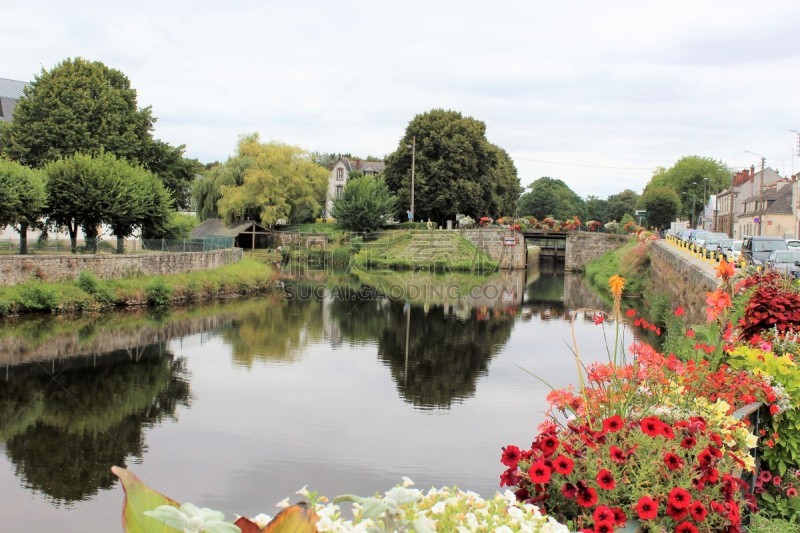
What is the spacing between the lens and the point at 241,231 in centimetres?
5912

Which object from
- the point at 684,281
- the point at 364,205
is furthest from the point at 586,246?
the point at 684,281

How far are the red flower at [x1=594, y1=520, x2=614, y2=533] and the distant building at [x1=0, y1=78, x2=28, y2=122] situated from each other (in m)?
54.0

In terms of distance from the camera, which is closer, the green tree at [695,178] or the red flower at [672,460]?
the red flower at [672,460]

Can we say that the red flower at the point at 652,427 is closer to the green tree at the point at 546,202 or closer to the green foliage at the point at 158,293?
the green foliage at the point at 158,293

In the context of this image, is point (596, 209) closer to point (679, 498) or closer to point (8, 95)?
point (8, 95)

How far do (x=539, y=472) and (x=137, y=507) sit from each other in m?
2.64

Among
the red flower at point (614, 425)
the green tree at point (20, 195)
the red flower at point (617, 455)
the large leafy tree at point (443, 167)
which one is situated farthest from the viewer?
the large leafy tree at point (443, 167)

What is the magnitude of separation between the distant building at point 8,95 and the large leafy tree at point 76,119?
13.0 meters

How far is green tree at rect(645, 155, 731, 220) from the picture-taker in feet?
345

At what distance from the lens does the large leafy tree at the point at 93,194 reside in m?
31.2

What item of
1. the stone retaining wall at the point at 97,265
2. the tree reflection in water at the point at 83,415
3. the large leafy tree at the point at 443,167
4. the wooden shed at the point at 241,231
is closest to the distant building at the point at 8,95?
the wooden shed at the point at 241,231

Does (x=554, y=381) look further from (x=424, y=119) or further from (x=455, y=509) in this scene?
(x=424, y=119)

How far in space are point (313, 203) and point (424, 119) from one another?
37.7 ft

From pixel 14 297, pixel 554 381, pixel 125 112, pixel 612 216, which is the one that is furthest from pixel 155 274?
pixel 612 216
